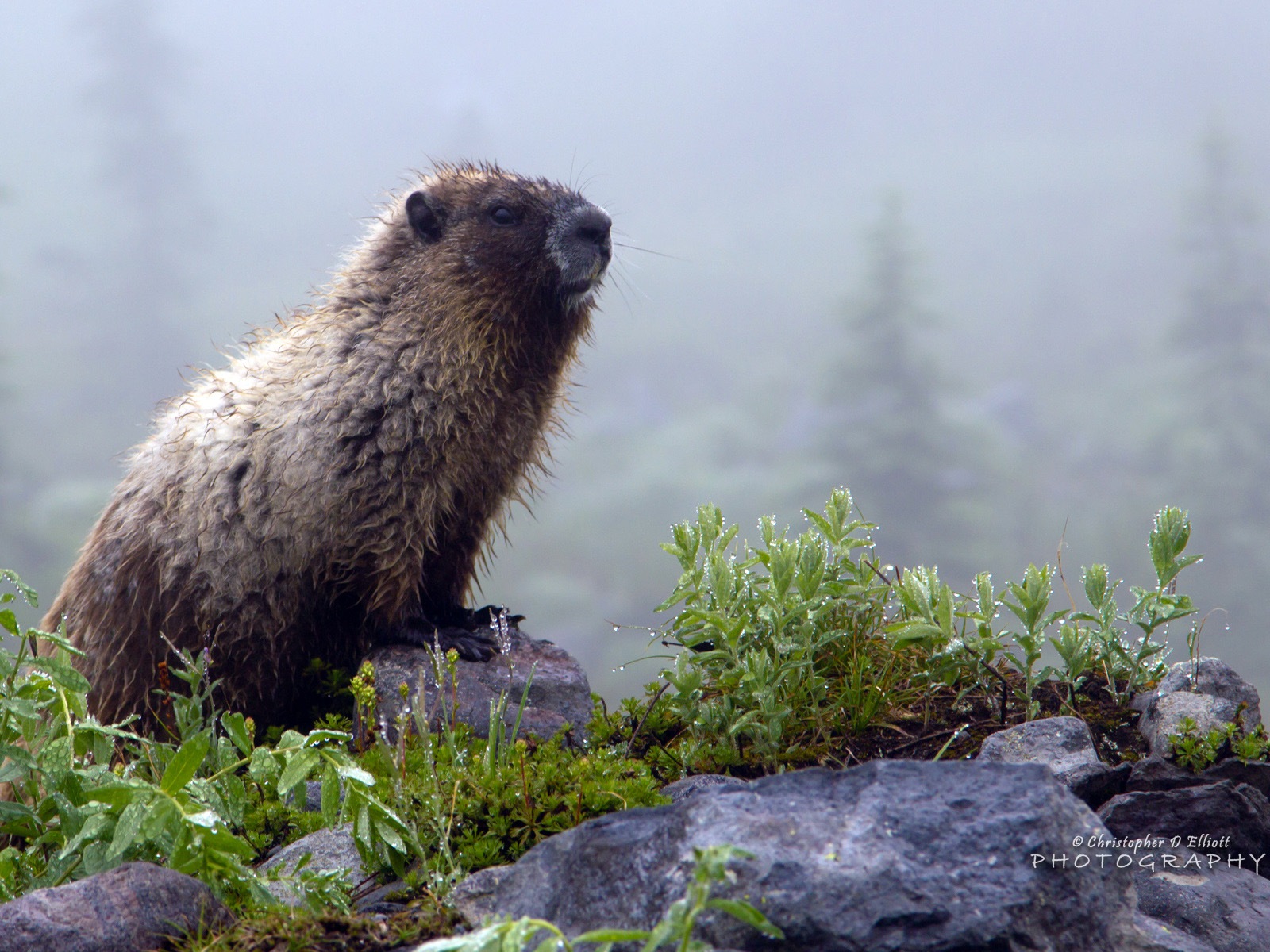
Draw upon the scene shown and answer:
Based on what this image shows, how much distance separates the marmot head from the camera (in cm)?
587

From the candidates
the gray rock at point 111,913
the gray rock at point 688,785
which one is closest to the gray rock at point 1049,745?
the gray rock at point 688,785

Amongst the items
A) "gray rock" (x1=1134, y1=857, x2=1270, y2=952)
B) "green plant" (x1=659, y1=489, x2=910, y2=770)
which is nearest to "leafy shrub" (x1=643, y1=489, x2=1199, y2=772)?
"green plant" (x1=659, y1=489, x2=910, y2=770)

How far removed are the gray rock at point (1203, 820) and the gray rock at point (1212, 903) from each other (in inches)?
7.7

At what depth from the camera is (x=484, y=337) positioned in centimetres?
575

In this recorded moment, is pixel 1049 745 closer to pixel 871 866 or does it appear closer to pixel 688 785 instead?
pixel 688 785

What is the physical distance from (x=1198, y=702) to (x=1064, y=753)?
910 mm

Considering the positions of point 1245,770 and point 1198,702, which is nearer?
point 1245,770

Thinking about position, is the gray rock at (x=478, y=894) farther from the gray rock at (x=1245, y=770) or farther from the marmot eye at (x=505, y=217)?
the marmot eye at (x=505, y=217)

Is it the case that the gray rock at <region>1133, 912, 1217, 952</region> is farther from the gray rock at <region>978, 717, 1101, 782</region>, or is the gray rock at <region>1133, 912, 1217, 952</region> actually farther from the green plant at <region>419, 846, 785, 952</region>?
the green plant at <region>419, 846, 785, 952</region>

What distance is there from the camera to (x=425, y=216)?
6.05m

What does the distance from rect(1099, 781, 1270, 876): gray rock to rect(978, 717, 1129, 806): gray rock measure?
0.37 feet

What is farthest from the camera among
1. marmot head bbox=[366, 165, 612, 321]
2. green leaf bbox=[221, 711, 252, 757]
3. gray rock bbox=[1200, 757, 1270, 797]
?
marmot head bbox=[366, 165, 612, 321]

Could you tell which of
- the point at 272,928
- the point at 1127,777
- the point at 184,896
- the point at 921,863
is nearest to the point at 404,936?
the point at 272,928

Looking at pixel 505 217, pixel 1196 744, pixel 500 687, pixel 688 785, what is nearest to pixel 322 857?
pixel 688 785
